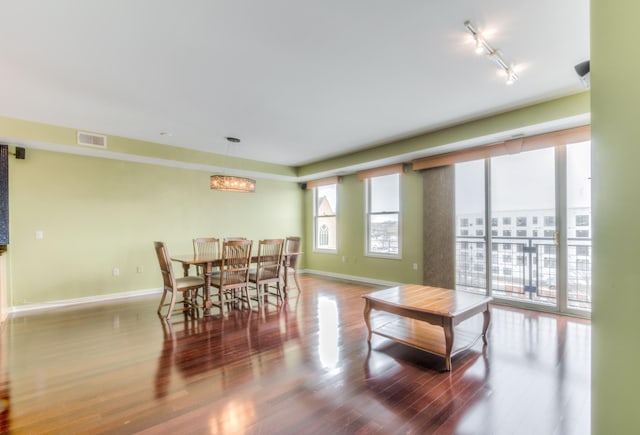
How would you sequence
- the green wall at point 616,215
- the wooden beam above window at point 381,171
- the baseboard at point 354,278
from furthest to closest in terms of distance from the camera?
the baseboard at point 354,278, the wooden beam above window at point 381,171, the green wall at point 616,215

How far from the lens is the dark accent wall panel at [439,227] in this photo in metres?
4.81

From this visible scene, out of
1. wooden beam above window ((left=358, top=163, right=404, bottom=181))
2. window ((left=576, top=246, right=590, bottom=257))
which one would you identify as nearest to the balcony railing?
window ((left=576, top=246, right=590, bottom=257))

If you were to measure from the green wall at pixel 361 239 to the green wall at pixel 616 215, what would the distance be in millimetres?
4393

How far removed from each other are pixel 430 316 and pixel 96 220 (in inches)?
208

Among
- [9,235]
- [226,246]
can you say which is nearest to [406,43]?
[226,246]

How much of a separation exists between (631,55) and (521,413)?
2.08m

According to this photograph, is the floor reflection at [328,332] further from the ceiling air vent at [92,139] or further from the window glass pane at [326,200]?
the ceiling air vent at [92,139]

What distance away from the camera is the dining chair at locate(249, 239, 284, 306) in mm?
4418

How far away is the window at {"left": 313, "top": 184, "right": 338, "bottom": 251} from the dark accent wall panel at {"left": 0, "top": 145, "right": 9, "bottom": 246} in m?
5.45

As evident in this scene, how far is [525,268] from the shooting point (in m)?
4.31

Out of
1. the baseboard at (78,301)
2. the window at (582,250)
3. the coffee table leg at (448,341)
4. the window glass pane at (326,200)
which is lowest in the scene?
the baseboard at (78,301)

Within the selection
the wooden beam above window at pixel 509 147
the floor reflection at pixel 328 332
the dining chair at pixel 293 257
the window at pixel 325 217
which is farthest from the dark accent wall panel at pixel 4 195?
the wooden beam above window at pixel 509 147

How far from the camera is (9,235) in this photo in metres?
4.10

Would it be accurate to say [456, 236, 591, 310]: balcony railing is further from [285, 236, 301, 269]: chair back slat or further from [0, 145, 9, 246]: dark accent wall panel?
[0, 145, 9, 246]: dark accent wall panel
